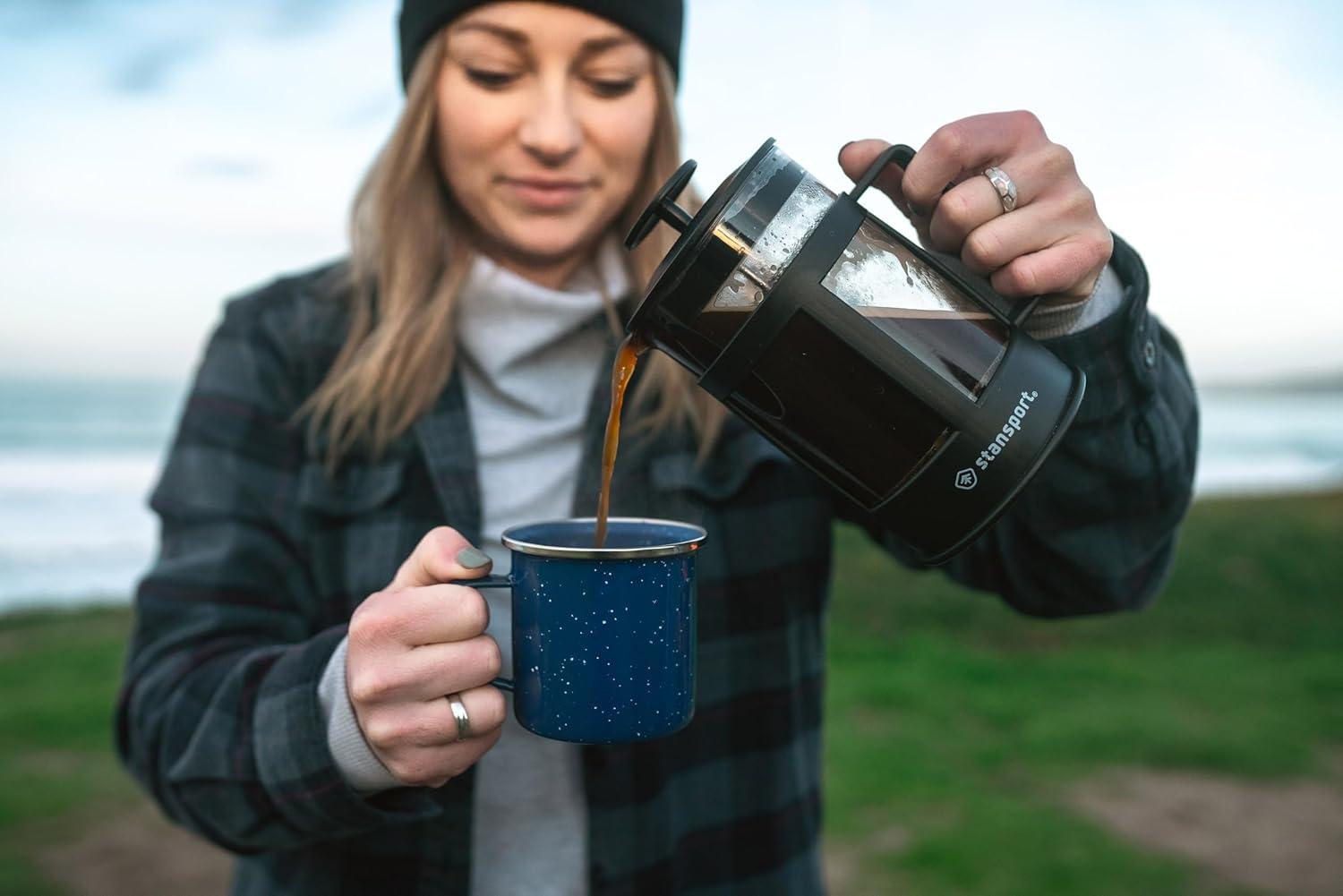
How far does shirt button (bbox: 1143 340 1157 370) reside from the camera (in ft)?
4.42

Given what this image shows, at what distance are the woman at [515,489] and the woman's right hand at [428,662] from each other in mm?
66

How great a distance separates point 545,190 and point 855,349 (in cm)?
78

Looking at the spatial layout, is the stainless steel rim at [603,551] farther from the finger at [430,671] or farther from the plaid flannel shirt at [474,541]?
the plaid flannel shirt at [474,541]

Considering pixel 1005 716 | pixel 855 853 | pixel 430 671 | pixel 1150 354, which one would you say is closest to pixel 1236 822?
pixel 1005 716

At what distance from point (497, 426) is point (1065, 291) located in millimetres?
891

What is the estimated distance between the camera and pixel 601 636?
1.06m

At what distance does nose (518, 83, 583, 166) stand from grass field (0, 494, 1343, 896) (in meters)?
2.73

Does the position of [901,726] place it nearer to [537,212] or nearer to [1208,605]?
[1208,605]

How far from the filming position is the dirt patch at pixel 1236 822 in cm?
359

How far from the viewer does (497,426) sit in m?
1.74

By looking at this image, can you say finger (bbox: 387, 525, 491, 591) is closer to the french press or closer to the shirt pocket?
the french press

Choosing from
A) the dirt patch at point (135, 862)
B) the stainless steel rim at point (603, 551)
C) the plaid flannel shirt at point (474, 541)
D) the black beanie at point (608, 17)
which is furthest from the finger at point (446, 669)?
the dirt patch at point (135, 862)

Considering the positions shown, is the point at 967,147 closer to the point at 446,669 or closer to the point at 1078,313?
the point at 1078,313

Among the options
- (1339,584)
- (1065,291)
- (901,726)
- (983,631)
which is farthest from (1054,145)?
(1339,584)
